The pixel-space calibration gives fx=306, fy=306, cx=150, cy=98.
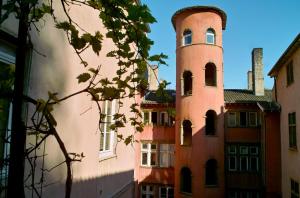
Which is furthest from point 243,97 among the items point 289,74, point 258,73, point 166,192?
point 166,192

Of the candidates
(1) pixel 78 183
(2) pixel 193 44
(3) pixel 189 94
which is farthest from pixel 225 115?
(1) pixel 78 183

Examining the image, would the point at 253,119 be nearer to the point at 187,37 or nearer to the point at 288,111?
the point at 288,111

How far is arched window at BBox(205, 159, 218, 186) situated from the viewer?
2305cm

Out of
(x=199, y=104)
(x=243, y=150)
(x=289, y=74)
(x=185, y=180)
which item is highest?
(x=289, y=74)

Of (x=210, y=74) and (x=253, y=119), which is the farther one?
(x=210, y=74)

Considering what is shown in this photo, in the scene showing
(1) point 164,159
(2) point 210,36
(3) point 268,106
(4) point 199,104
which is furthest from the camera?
(1) point 164,159

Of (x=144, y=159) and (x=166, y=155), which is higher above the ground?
(x=166, y=155)

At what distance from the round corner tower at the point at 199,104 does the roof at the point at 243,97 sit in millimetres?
1834

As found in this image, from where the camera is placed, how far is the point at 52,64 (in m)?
4.71

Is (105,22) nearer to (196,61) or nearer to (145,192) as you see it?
(196,61)

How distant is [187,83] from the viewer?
83.3ft

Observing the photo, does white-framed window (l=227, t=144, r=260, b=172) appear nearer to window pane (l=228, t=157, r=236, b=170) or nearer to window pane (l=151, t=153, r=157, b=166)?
window pane (l=228, t=157, r=236, b=170)

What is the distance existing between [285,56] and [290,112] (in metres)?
3.16

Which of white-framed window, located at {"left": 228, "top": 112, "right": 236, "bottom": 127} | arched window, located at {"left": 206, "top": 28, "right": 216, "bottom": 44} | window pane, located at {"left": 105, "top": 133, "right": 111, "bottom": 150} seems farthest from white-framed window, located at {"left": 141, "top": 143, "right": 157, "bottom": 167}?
window pane, located at {"left": 105, "top": 133, "right": 111, "bottom": 150}
